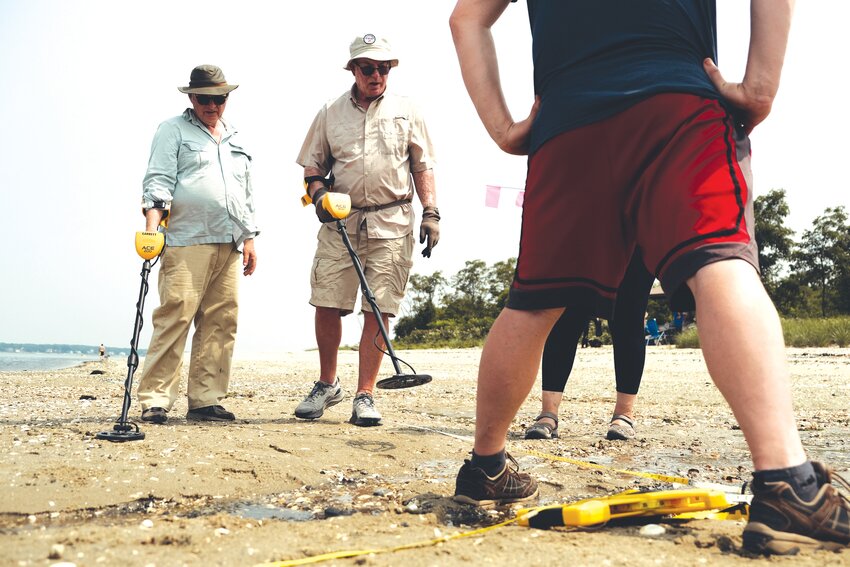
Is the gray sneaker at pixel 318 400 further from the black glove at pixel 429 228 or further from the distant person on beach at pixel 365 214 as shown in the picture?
the black glove at pixel 429 228

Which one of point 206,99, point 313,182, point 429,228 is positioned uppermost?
point 206,99

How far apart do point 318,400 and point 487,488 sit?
8.87 feet

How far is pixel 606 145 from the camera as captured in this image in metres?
2.14

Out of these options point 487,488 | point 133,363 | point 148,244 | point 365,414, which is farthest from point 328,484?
point 148,244

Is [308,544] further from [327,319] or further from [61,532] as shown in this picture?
[327,319]

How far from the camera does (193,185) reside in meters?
5.14

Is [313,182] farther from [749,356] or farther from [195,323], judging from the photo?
[749,356]

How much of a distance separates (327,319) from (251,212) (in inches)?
40.6

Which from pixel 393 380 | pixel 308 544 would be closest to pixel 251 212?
pixel 393 380

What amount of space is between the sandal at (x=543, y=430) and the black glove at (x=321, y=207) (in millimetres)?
1879

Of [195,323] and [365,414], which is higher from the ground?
Result: [195,323]

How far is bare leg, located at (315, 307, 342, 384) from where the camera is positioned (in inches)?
204

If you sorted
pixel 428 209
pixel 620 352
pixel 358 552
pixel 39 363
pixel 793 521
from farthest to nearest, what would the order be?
pixel 39 363
pixel 428 209
pixel 620 352
pixel 358 552
pixel 793 521

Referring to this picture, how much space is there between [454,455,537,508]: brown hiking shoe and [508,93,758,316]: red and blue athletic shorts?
65 centimetres
